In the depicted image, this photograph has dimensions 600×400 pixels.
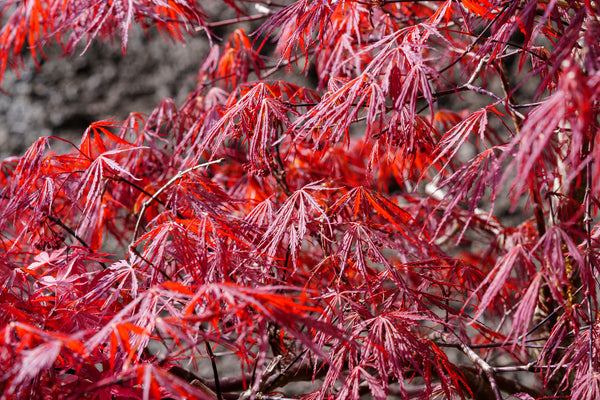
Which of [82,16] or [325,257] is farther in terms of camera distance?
[82,16]

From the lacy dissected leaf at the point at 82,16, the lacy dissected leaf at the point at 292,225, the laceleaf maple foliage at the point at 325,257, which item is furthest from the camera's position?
the lacy dissected leaf at the point at 82,16

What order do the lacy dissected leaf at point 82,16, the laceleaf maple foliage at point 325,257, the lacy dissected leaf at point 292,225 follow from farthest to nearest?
the lacy dissected leaf at point 82,16 < the lacy dissected leaf at point 292,225 < the laceleaf maple foliage at point 325,257

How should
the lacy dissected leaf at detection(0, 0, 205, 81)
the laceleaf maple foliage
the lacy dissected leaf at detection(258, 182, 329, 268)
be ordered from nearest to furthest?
the laceleaf maple foliage < the lacy dissected leaf at detection(258, 182, 329, 268) < the lacy dissected leaf at detection(0, 0, 205, 81)

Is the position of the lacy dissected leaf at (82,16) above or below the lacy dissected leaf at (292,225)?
above

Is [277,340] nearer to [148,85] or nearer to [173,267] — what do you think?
[173,267]

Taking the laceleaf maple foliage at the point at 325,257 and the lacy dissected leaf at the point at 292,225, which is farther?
the lacy dissected leaf at the point at 292,225

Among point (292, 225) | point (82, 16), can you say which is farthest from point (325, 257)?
point (82, 16)

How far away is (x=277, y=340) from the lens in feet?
3.66

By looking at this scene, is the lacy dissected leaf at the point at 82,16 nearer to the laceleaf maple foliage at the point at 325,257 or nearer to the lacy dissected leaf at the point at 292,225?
the laceleaf maple foliage at the point at 325,257

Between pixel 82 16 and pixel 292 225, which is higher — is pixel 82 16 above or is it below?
above

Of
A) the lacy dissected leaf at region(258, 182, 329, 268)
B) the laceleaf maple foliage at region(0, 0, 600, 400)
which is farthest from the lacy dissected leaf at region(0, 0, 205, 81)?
the lacy dissected leaf at region(258, 182, 329, 268)

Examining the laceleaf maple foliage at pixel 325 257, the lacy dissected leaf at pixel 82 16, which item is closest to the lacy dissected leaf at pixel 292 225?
the laceleaf maple foliage at pixel 325 257

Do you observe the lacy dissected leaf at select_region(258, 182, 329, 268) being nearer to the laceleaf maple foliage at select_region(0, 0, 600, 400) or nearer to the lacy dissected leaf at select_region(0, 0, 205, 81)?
the laceleaf maple foliage at select_region(0, 0, 600, 400)

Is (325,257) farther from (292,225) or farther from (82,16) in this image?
(82,16)
